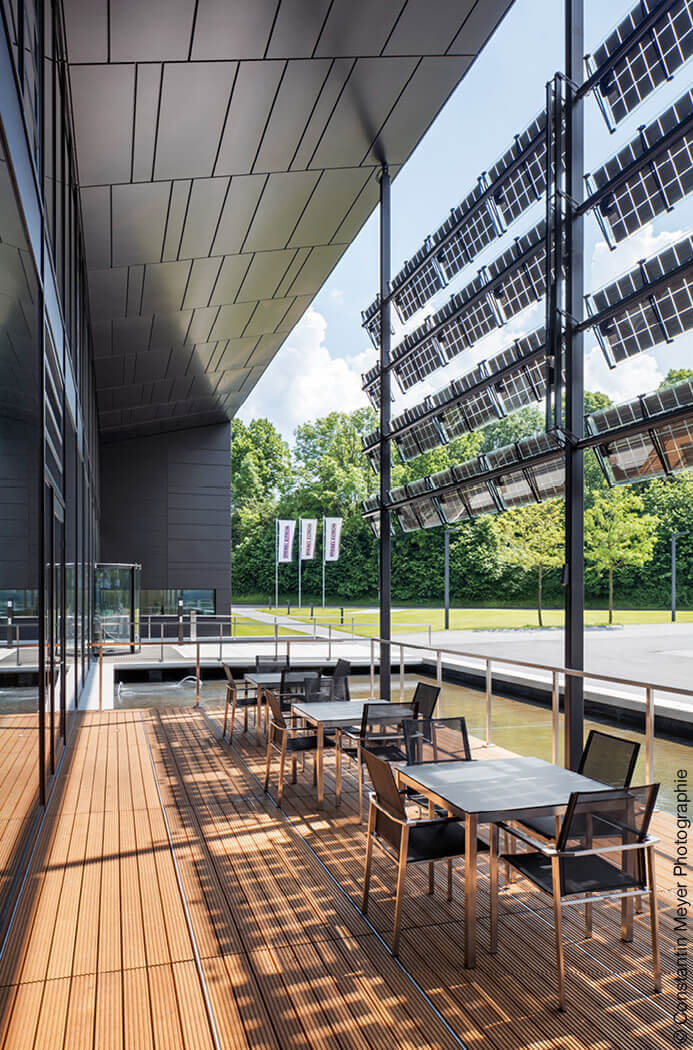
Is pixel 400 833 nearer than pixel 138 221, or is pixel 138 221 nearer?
pixel 400 833

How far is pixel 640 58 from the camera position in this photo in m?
6.12

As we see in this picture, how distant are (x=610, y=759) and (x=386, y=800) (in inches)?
46.1

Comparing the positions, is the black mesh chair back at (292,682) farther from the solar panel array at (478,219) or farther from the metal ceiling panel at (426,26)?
the metal ceiling panel at (426,26)

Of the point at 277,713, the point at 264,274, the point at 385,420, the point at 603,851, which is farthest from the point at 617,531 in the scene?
the point at 603,851

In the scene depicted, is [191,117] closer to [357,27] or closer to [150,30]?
[150,30]

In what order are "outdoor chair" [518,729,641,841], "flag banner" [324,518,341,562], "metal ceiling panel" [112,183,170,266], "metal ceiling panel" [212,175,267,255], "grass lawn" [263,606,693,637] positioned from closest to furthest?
1. "outdoor chair" [518,729,641,841]
2. "metal ceiling panel" [112,183,170,266]
3. "metal ceiling panel" [212,175,267,255]
4. "flag banner" [324,518,341,562]
5. "grass lawn" [263,606,693,637]

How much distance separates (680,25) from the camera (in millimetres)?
5824

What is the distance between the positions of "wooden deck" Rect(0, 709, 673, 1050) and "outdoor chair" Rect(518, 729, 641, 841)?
16.1 inches

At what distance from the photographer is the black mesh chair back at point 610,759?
376 cm

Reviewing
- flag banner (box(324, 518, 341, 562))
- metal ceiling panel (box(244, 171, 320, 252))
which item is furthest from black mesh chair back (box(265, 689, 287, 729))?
flag banner (box(324, 518, 341, 562))

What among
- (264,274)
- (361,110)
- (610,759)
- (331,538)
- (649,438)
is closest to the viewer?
(610,759)

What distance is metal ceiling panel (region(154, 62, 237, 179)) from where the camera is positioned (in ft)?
20.1

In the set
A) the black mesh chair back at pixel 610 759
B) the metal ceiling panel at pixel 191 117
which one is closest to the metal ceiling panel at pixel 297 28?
the metal ceiling panel at pixel 191 117

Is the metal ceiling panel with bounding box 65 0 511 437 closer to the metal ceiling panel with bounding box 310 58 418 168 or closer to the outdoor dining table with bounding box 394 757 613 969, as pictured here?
the metal ceiling panel with bounding box 310 58 418 168
